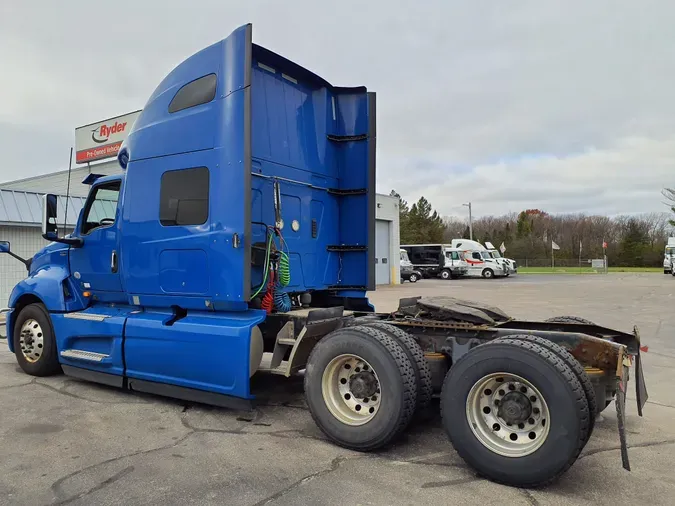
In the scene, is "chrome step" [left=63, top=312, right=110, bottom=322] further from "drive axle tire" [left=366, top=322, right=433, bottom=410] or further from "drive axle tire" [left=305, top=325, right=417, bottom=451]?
"drive axle tire" [left=366, top=322, right=433, bottom=410]

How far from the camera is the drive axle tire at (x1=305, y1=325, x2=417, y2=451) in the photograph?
13.6 feet

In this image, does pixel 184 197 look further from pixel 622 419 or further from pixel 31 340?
pixel 622 419

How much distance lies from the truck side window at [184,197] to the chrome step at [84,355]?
A: 5.82 feet

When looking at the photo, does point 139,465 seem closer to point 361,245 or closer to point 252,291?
point 252,291

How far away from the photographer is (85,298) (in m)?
6.68

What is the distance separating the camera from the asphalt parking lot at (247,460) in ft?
11.7

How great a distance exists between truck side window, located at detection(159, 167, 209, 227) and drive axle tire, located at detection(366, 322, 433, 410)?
2.29m

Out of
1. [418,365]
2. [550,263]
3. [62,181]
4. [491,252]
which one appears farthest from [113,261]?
[550,263]

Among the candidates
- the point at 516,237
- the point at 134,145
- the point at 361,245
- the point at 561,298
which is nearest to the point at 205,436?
the point at 361,245

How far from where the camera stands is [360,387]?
14.7 ft

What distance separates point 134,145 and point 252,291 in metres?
2.30

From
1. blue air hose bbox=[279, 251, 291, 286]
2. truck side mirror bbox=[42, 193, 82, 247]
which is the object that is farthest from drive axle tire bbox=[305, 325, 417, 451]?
truck side mirror bbox=[42, 193, 82, 247]

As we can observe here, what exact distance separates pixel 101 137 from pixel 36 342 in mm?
21058

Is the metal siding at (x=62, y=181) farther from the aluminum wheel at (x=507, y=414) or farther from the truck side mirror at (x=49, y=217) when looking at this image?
the aluminum wheel at (x=507, y=414)
